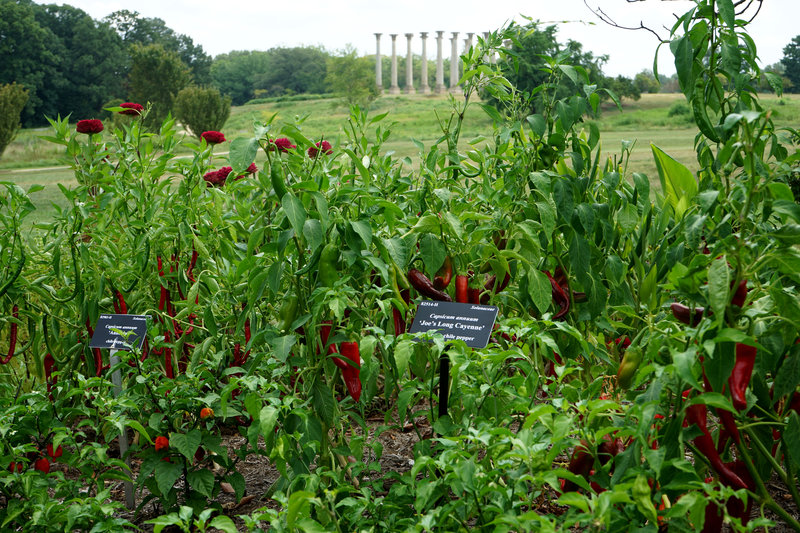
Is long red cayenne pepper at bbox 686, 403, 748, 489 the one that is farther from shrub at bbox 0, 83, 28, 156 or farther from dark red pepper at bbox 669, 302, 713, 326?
shrub at bbox 0, 83, 28, 156

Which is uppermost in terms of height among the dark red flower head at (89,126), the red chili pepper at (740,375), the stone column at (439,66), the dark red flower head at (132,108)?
the stone column at (439,66)

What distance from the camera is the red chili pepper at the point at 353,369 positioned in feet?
5.38

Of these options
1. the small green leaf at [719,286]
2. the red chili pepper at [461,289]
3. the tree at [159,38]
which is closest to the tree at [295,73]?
the tree at [159,38]

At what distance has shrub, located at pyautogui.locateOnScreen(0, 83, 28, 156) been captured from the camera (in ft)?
58.8

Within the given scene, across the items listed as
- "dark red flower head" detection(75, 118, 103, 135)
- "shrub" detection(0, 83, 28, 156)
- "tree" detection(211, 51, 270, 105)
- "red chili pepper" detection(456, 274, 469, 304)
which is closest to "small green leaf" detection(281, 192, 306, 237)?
"red chili pepper" detection(456, 274, 469, 304)

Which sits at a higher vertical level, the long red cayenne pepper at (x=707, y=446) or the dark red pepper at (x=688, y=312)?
the dark red pepper at (x=688, y=312)

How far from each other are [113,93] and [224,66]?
1643cm

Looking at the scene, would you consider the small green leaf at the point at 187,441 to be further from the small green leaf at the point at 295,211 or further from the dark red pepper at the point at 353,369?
the small green leaf at the point at 295,211

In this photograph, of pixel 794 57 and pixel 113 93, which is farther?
pixel 113 93

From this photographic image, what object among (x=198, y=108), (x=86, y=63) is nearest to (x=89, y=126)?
(x=198, y=108)

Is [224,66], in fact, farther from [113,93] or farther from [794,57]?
[794,57]

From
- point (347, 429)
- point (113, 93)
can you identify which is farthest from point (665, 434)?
point (113, 93)

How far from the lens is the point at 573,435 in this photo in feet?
4.44

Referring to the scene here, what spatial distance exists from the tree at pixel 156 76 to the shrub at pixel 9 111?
20.0ft
